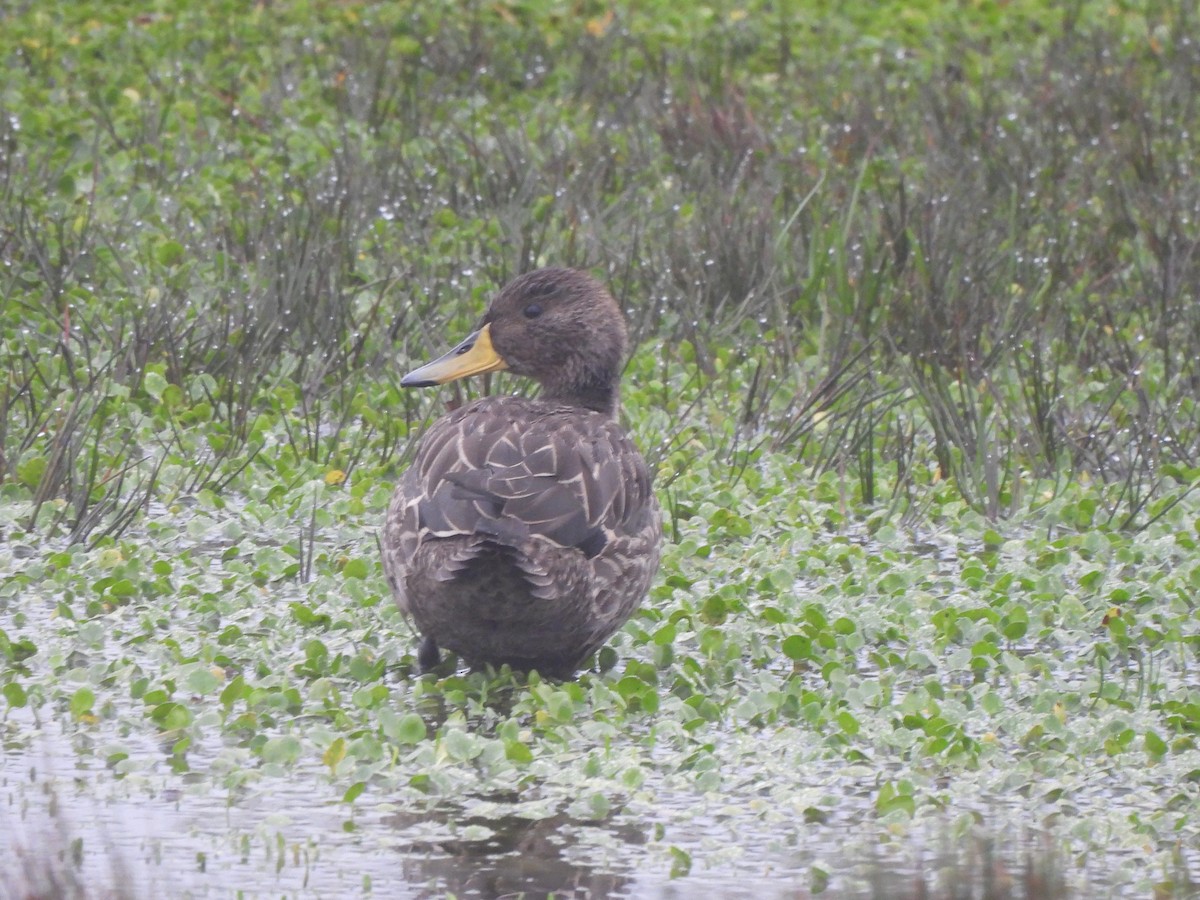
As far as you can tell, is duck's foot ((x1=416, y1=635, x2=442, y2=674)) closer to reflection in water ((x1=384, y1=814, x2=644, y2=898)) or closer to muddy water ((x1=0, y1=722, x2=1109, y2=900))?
muddy water ((x1=0, y1=722, x2=1109, y2=900))

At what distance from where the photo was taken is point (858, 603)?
241 inches

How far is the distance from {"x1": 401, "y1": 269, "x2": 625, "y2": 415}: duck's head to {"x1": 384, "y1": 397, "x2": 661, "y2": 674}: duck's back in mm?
608

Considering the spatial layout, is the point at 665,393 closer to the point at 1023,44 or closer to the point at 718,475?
the point at 718,475

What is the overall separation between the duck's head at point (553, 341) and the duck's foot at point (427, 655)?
1082 mm

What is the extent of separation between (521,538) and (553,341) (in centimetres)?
140

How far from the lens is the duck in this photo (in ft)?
16.0

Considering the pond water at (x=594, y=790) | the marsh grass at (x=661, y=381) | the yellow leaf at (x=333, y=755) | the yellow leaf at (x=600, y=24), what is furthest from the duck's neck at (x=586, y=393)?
the yellow leaf at (x=600, y=24)

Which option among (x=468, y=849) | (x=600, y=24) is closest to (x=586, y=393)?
(x=468, y=849)

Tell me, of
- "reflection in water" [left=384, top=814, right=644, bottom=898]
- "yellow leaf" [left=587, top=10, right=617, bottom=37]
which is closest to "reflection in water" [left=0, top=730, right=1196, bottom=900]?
"reflection in water" [left=384, top=814, right=644, bottom=898]

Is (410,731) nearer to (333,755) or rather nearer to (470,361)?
(333,755)

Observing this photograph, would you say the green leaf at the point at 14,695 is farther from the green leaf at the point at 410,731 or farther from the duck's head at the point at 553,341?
the duck's head at the point at 553,341

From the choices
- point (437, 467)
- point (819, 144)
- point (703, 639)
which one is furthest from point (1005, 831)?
point (819, 144)

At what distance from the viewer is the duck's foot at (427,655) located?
5291mm

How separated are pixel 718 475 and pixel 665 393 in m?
0.84
